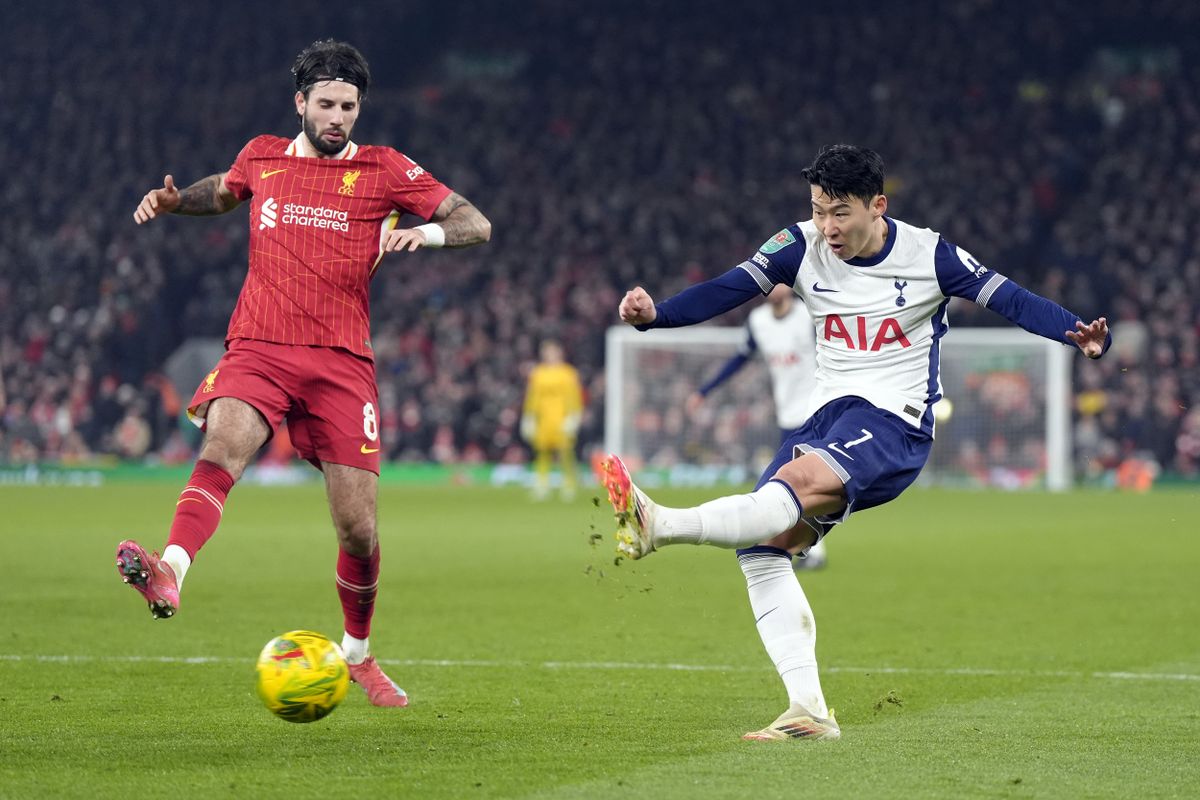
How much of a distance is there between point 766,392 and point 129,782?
78.4ft

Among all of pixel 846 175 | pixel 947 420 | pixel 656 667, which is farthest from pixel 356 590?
pixel 947 420

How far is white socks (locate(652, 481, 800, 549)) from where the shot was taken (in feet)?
17.4

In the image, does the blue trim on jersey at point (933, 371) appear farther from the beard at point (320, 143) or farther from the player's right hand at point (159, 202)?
the player's right hand at point (159, 202)

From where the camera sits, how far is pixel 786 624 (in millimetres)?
5902

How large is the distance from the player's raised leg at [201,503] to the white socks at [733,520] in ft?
5.11

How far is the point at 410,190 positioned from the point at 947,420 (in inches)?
875

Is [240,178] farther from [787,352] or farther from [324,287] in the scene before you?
[787,352]

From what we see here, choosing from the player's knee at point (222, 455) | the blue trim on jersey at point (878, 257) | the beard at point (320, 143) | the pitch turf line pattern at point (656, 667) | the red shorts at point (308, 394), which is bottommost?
the pitch turf line pattern at point (656, 667)

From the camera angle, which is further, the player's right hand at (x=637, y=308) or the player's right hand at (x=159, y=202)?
the player's right hand at (x=159, y=202)

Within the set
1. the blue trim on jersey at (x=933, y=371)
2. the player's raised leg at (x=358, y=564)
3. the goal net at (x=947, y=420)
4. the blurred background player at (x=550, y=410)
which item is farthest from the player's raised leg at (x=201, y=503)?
the goal net at (x=947, y=420)

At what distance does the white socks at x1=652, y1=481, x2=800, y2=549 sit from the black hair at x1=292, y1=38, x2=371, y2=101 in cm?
229

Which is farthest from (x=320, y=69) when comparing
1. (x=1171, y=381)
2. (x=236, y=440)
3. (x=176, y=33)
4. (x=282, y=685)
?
(x=176, y=33)

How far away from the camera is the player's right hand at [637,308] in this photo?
5650 mm

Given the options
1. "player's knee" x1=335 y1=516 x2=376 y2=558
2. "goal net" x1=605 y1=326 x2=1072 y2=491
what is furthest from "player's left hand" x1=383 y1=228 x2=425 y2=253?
Answer: "goal net" x1=605 y1=326 x2=1072 y2=491
